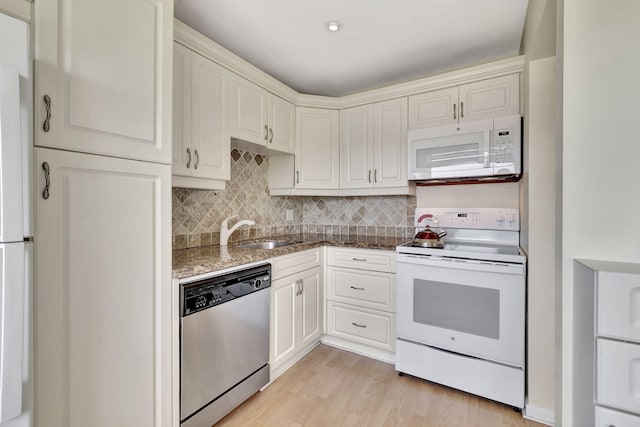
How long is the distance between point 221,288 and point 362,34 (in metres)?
1.89

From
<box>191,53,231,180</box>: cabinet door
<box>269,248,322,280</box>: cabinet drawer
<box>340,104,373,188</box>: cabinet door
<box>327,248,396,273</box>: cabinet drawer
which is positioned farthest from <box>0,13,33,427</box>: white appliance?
<box>340,104,373,188</box>: cabinet door

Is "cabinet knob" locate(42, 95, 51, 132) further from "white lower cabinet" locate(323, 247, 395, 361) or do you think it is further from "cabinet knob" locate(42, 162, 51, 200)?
"white lower cabinet" locate(323, 247, 395, 361)

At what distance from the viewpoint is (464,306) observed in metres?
1.91

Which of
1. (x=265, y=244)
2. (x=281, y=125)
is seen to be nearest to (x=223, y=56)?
(x=281, y=125)

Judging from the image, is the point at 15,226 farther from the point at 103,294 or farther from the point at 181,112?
the point at 181,112

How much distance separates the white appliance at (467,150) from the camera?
2016 millimetres

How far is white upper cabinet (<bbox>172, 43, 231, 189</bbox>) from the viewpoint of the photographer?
174 centimetres

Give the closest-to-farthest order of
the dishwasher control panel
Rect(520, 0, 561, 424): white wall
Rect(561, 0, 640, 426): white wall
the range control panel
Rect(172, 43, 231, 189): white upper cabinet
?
1. Rect(561, 0, 640, 426): white wall
2. the dishwasher control panel
3. Rect(520, 0, 561, 424): white wall
4. Rect(172, 43, 231, 189): white upper cabinet
5. the range control panel

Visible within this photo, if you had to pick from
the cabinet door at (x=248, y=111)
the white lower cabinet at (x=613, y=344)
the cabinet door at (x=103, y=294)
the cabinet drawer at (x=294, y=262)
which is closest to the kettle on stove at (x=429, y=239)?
the cabinet drawer at (x=294, y=262)

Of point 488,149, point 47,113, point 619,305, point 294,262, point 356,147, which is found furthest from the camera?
point 356,147

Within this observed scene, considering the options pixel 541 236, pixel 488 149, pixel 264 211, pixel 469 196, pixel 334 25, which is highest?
pixel 334 25

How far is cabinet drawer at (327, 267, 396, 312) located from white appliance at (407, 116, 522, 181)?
89 cm

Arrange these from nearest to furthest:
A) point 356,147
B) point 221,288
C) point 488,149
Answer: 1. point 221,288
2. point 488,149
3. point 356,147

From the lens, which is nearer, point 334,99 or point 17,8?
point 17,8
